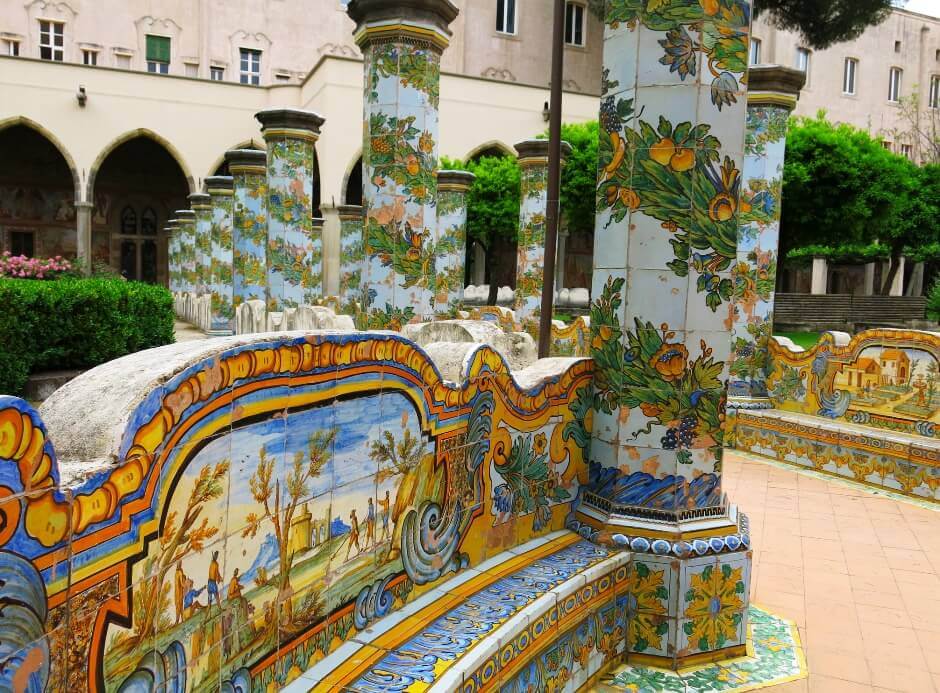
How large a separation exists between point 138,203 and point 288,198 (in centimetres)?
2286

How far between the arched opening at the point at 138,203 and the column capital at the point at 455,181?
55.3 ft

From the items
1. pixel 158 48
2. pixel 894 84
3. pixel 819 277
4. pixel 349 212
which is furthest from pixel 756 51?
pixel 158 48

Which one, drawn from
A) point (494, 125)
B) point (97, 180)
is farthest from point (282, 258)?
point (97, 180)

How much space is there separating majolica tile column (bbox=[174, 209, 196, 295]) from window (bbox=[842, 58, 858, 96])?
33.4 metres

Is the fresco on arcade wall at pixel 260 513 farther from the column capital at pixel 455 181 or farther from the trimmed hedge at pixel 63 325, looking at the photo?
the column capital at pixel 455 181

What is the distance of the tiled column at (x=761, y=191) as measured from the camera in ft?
29.2

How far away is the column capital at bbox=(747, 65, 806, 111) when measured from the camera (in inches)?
348

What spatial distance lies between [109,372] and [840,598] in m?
4.55

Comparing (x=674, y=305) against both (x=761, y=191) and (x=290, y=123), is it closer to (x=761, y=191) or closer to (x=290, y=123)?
(x=761, y=191)

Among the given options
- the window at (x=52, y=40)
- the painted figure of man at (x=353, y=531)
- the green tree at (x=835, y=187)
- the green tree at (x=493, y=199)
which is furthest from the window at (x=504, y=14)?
the painted figure of man at (x=353, y=531)

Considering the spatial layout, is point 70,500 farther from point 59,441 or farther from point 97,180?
point 97,180

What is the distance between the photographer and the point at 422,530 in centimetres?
312

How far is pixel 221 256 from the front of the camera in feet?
56.7

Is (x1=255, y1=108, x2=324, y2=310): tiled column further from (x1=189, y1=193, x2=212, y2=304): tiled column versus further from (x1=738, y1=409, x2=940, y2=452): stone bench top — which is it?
(x1=189, y1=193, x2=212, y2=304): tiled column
